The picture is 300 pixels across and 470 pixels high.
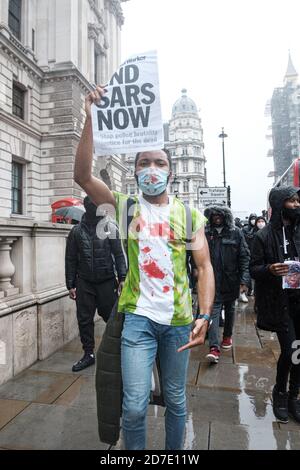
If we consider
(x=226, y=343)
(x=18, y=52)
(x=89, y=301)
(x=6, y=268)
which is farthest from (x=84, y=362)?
(x=18, y=52)

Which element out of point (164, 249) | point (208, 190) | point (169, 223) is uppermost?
point (208, 190)

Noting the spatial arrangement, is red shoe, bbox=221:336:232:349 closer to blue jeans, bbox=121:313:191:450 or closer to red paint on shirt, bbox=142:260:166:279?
blue jeans, bbox=121:313:191:450

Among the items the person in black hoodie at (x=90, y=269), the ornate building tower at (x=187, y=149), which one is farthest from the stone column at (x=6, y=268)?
the ornate building tower at (x=187, y=149)

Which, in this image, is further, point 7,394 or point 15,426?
point 7,394

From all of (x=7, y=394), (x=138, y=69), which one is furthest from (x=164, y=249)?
(x=7, y=394)

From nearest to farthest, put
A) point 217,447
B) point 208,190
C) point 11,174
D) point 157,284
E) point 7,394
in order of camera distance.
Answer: point 157,284 < point 217,447 < point 7,394 < point 208,190 < point 11,174

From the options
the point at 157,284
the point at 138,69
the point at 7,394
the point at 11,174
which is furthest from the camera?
the point at 11,174

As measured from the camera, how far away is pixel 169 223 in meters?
2.21

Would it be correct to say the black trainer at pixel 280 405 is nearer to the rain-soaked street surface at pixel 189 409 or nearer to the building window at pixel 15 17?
the rain-soaked street surface at pixel 189 409

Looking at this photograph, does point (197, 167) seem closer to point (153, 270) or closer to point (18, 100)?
point (18, 100)

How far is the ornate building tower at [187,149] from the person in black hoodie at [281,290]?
271ft

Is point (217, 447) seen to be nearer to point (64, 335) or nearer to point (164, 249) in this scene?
point (164, 249)

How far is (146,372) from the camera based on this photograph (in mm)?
1987
